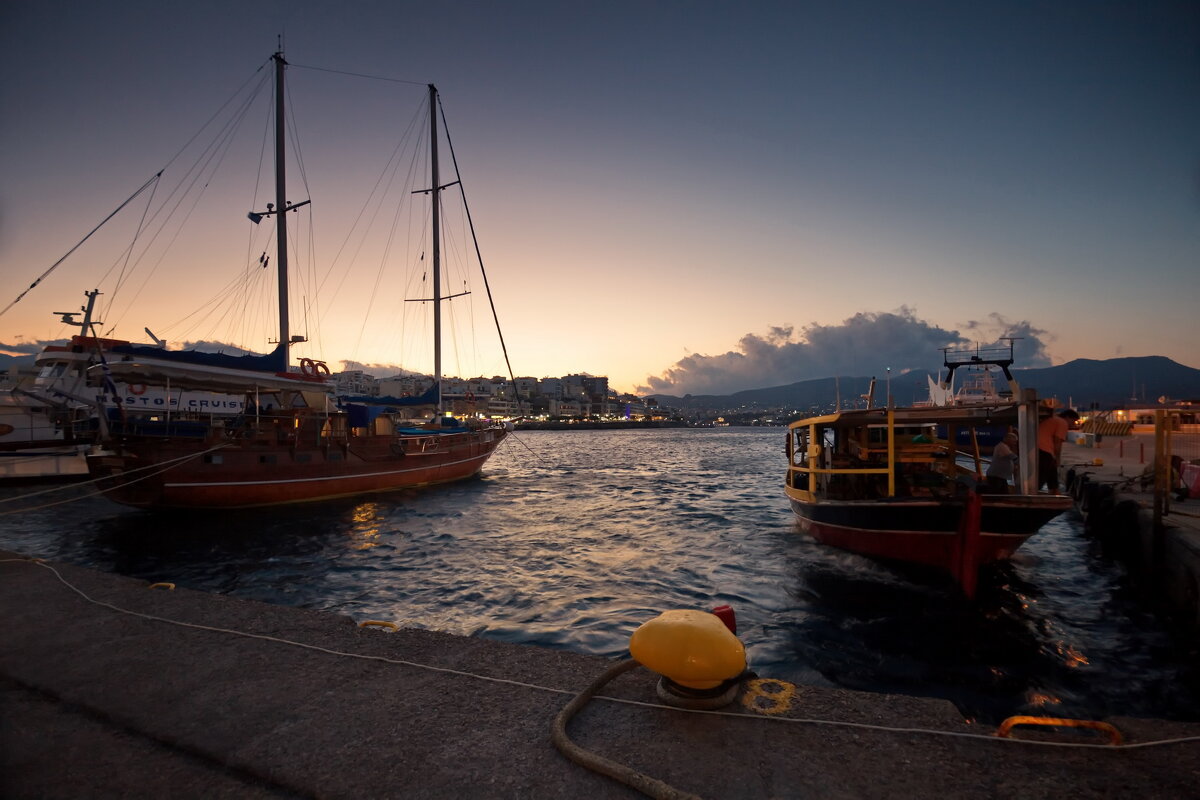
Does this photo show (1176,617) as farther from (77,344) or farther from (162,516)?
(77,344)

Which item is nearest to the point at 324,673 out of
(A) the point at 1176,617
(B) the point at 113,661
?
(B) the point at 113,661

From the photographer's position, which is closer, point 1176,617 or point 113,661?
point 113,661

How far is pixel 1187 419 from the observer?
36.5 meters

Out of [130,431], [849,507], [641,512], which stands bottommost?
[641,512]

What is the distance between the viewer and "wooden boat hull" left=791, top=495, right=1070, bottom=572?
8203mm

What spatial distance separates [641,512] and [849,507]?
30.1 ft

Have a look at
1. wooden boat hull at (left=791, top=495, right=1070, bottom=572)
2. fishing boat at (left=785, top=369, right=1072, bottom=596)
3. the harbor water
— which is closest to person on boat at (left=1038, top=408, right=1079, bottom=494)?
fishing boat at (left=785, top=369, right=1072, bottom=596)

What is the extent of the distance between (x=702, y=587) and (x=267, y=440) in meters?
14.6

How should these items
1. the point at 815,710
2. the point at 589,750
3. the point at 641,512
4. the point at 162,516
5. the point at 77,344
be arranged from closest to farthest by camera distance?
the point at 589,750 < the point at 815,710 < the point at 77,344 < the point at 162,516 < the point at 641,512

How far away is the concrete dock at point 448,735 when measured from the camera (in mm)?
2477

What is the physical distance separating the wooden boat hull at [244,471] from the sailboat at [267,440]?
0.03 meters

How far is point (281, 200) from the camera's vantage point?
22000 millimetres

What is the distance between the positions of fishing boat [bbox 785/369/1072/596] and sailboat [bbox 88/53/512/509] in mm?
15550

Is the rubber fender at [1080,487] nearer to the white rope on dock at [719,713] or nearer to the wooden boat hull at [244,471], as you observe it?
the white rope on dock at [719,713]
